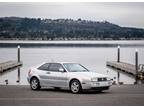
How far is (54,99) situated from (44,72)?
4.21 metres

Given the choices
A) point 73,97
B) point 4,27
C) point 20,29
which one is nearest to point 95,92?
point 73,97

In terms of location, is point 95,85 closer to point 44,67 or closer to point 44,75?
point 44,75

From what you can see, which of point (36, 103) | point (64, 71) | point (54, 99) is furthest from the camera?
point (64, 71)

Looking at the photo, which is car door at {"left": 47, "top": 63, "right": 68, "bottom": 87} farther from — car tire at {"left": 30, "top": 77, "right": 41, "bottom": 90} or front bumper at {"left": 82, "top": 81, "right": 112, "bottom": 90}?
front bumper at {"left": 82, "top": 81, "right": 112, "bottom": 90}

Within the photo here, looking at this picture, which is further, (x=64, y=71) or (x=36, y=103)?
(x=64, y=71)

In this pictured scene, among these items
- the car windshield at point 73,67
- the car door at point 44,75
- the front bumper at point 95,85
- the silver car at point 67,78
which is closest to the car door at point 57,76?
the silver car at point 67,78

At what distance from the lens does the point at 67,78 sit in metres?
21.8

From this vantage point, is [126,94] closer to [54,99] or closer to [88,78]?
[88,78]

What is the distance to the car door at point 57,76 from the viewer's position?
22.0m

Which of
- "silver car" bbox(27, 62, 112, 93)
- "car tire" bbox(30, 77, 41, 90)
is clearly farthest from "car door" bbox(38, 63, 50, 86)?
"car tire" bbox(30, 77, 41, 90)

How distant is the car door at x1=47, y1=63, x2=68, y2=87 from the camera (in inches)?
867

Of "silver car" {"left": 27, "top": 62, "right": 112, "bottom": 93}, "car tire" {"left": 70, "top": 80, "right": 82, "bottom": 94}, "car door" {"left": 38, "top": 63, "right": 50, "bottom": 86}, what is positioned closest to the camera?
"silver car" {"left": 27, "top": 62, "right": 112, "bottom": 93}

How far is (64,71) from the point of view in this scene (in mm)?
22141

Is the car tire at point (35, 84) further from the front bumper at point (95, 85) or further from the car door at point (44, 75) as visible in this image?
the front bumper at point (95, 85)
